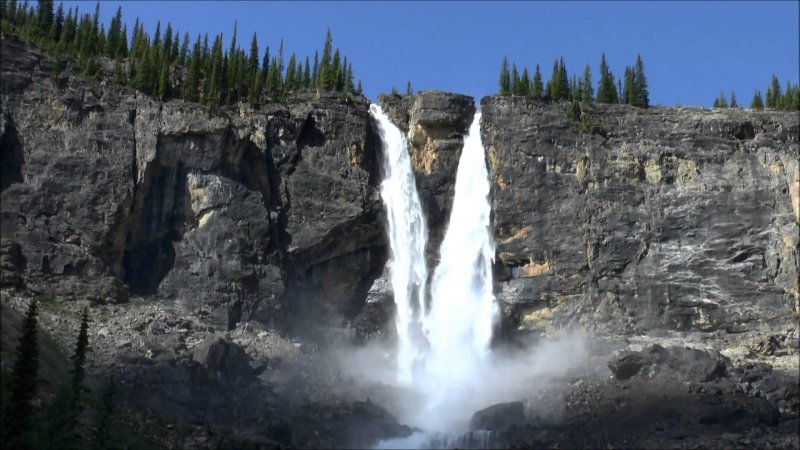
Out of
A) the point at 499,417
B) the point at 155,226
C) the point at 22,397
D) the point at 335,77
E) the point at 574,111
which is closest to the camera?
the point at 22,397

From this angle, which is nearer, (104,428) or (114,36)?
(104,428)

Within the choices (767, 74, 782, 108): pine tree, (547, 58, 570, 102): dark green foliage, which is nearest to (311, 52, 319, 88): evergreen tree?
(547, 58, 570, 102): dark green foliage

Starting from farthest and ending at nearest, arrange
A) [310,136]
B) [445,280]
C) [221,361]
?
1. [310,136]
2. [445,280]
3. [221,361]

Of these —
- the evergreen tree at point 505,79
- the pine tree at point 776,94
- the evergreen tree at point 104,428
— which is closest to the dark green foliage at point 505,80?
the evergreen tree at point 505,79

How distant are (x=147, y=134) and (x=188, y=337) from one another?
1930 centimetres

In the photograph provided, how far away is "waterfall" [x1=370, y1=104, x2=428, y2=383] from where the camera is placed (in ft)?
265

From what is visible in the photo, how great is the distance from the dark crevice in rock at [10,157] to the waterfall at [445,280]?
104 ft

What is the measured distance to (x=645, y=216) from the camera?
270 ft

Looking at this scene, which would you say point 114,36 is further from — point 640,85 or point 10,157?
point 640,85

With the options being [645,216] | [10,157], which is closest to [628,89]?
[645,216]

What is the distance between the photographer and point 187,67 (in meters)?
91.9

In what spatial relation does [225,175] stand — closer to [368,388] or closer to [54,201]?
[54,201]

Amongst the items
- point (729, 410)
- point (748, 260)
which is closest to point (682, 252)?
point (748, 260)

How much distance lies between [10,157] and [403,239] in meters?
34.3
